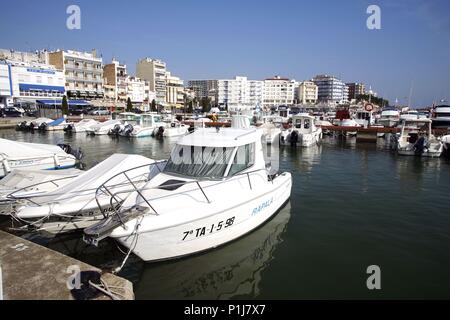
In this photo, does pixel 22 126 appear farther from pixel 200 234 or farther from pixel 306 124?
pixel 200 234

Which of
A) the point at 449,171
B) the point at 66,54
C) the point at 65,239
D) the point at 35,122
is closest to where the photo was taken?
the point at 65,239

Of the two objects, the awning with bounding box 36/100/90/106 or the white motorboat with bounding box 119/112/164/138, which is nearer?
the white motorboat with bounding box 119/112/164/138

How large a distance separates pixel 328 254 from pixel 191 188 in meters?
4.14

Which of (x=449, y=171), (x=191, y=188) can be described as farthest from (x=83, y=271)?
(x=449, y=171)

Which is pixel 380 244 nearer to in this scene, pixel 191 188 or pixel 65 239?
pixel 191 188

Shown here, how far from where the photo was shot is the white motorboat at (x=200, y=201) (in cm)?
697

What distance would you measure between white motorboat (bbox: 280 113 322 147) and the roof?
804 inches

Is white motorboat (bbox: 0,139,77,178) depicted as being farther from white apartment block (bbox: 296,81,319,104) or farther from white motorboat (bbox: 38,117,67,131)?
white apartment block (bbox: 296,81,319,104)

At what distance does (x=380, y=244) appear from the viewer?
9.10 m

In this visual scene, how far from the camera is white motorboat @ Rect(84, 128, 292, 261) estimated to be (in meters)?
6.97

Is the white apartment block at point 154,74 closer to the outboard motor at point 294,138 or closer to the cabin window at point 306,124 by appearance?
the cabin window at point 306,124

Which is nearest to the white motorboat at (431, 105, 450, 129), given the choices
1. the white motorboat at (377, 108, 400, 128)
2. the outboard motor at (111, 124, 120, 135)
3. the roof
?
the white motorboat at (377, 108, 400, 128)

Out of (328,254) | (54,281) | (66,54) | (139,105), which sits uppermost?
(66,54)
